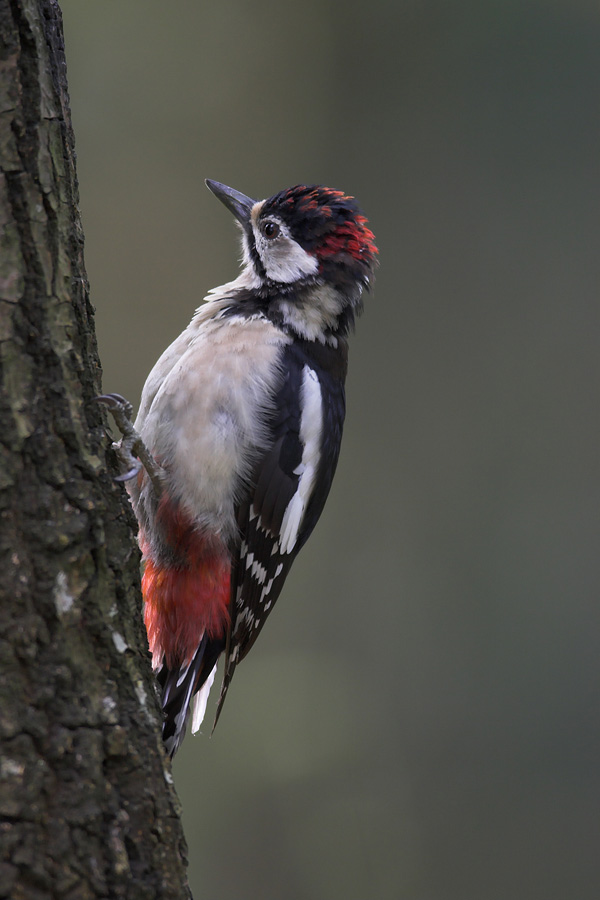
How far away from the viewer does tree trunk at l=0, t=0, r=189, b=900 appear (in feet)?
3.38

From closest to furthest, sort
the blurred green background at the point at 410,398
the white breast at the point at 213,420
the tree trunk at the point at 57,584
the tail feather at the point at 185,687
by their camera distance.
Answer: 1. the tree trunk at the point at 57,584
2. the tail feather at the point at 185,687
3. the white breast at the point at 213,420
4. the blurred green background at the point at 410,398

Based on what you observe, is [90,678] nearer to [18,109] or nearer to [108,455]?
[108,455]

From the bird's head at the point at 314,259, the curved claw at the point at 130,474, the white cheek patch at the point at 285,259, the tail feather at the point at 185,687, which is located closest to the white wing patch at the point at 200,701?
the tail feather at the point at 185,687

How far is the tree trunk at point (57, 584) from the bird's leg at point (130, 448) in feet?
1.38

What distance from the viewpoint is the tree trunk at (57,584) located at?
1.03 m

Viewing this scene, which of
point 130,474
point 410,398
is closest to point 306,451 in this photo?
point 130,474

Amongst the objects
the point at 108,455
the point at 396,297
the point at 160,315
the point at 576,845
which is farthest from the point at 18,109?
the point at 576,845

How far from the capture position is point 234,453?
2035mm

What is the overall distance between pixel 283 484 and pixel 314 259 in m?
0.61

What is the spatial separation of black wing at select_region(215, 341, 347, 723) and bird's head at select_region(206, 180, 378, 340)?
0.32 ft

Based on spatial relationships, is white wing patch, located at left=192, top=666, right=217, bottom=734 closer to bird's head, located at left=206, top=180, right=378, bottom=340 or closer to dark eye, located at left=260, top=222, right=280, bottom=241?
bird's head, located at left=206, top=180, right=378, bottom=340

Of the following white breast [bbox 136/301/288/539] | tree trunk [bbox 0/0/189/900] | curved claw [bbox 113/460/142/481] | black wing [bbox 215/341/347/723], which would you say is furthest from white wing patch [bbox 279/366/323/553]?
tree trunk [bbox 0/0/189/900]

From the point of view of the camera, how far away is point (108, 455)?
1291mm

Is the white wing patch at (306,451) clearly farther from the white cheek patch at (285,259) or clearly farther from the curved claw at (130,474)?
the curved claw at (130,474)
